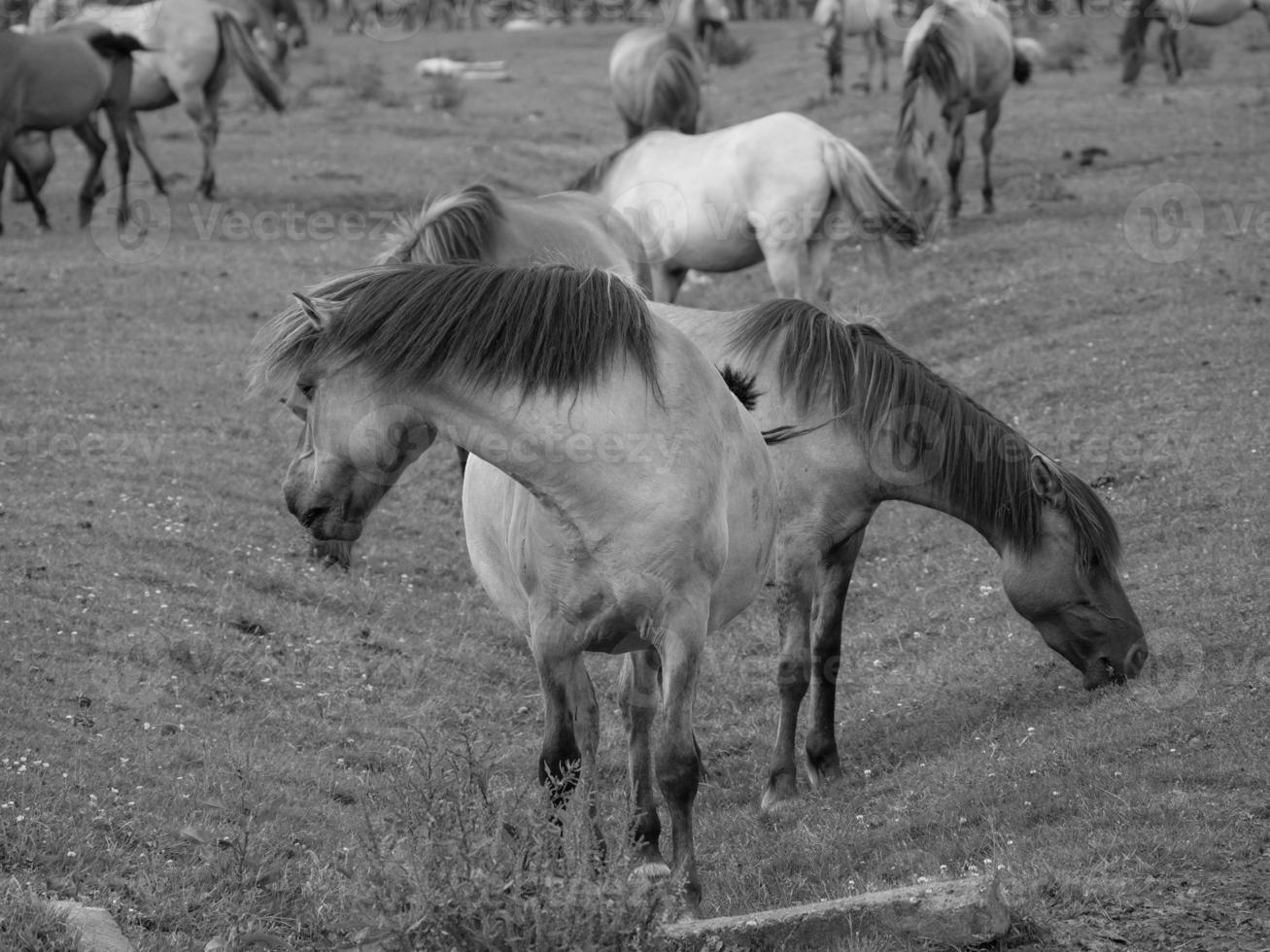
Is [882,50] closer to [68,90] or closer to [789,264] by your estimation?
[68,90]

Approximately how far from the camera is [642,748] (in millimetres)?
5652

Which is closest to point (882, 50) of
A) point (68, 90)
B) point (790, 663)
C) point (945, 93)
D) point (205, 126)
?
point (945, 93)

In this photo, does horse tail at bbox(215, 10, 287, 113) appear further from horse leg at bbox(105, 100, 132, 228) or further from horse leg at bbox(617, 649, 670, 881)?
horse leg at bbox(617, 649, 670, 881)

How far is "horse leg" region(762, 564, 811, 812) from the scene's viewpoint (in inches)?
278

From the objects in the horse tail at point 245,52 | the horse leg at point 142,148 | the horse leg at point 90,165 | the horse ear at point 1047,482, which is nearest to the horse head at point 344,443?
the horse ear at point 1047,482

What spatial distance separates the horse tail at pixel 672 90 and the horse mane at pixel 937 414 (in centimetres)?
1126

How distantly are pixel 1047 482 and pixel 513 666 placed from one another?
126 inches

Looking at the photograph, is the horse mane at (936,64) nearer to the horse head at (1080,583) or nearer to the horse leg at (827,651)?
the horse head at (1080,583)

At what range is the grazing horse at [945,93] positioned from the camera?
1656cm

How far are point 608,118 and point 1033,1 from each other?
15.2 metres


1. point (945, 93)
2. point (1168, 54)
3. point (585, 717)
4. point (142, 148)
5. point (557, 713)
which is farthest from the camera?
point (1168, 54)

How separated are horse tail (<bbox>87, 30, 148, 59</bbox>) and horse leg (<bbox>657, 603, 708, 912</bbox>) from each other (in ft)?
53.3

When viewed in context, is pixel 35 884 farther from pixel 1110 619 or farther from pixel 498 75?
pixel 498 75

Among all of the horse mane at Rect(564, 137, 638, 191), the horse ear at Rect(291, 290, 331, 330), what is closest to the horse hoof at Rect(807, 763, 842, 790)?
the horse ear at Rect(291, 290, 331, 330)
